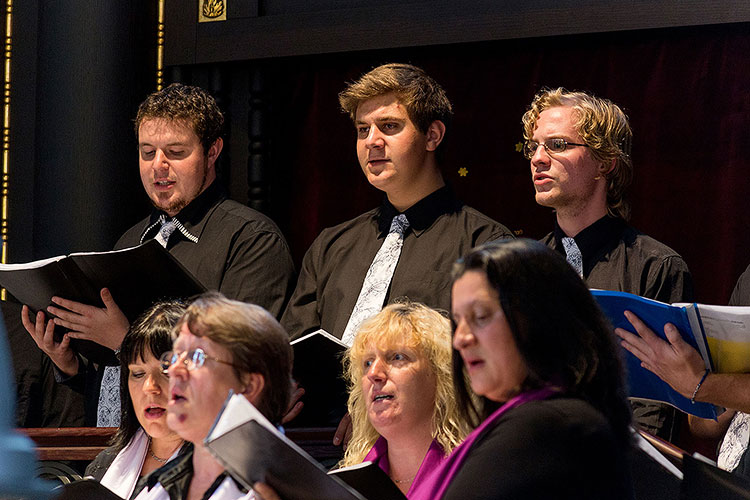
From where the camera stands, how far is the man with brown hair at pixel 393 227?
3.72 meters

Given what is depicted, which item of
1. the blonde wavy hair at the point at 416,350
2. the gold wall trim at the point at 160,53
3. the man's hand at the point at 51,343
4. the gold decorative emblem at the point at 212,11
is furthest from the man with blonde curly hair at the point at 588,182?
the gold wall trim at the point at 160,53

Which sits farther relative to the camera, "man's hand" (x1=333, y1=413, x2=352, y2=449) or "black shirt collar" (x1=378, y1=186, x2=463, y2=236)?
"black shirt collar" (x1=378, y1=186, x2=463, y2=236)

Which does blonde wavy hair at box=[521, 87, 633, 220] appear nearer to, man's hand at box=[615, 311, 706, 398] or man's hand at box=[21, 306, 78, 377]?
man's hand at box=[615, 311, 706, 398]

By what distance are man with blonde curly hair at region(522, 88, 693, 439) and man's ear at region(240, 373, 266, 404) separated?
140cm

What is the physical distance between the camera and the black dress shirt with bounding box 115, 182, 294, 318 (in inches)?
153

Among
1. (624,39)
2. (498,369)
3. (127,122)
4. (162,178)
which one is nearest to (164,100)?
(162,178)

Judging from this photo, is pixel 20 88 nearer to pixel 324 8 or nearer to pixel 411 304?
pixel 324 8

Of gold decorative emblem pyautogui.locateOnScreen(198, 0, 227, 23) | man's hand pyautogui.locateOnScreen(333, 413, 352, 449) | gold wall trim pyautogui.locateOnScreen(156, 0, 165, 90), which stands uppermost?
gold decorative emblem pyautogui.locateOnScreen(198, 0, 227, 23)

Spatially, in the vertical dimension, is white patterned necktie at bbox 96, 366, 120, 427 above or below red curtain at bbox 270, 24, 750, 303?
below

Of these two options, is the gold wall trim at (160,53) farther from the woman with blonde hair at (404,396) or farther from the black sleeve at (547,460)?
the black sleeve at (547,460)

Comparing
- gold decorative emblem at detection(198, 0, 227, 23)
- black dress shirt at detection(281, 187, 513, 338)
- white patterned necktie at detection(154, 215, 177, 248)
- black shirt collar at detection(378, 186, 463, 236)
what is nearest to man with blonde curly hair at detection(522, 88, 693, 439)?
black dress shirt at detection(281, 187, 513, 338)

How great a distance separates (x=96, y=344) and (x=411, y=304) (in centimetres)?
114

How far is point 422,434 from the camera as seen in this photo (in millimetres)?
2992

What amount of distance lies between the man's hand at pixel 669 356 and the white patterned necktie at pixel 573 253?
64 centimetres
